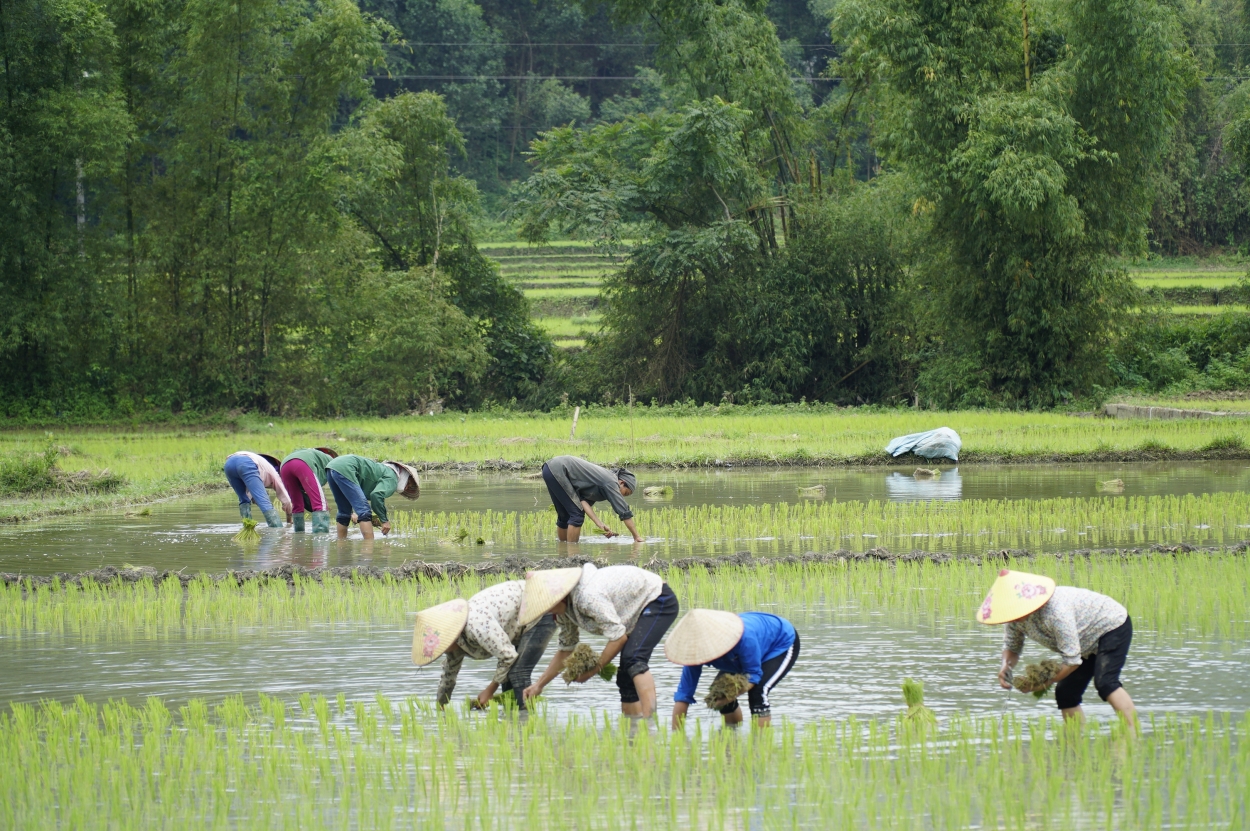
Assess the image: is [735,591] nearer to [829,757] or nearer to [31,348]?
[829,757]

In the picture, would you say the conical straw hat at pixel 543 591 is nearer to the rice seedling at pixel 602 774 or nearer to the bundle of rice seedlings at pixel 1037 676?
the rice seedling at pixel 602 774

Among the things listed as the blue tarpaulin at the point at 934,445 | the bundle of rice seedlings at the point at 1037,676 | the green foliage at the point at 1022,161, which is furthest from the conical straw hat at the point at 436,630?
the green foliage at the point at 1022,161

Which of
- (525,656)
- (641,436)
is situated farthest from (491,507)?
(525,656)

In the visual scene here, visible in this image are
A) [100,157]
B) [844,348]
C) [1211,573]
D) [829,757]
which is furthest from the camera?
[844,348]

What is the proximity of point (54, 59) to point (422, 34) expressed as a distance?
87.3 ft

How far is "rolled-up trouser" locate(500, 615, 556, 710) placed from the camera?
231 inches

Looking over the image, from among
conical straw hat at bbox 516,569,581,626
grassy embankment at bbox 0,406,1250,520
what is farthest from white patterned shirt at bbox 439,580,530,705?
grassy embankment at bbox 0,406,1250,520

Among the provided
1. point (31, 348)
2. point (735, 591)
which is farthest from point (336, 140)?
point (735, 591)

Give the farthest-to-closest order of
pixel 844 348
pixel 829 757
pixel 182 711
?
pixel 844 348 → pixel 182 711 → pixel 829 757

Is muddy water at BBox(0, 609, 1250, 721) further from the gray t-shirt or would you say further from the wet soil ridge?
the gray t-shirt

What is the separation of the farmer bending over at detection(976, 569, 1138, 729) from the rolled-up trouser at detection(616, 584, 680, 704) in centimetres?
135

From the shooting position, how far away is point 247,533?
38.2ft

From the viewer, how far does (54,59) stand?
79.4 feet

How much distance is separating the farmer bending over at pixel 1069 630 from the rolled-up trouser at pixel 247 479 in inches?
325
